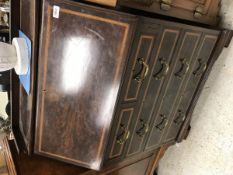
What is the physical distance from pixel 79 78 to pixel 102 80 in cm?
9

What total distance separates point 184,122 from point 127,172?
0.48 meters

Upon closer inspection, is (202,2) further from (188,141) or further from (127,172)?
(127,172)

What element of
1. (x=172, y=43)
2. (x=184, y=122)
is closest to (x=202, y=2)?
(x=172, y=43)

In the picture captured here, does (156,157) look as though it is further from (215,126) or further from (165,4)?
(165,4)

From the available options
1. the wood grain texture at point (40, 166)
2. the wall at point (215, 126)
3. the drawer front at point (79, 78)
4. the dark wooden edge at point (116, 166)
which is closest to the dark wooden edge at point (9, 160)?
the wood grain texture at point (40, 166)

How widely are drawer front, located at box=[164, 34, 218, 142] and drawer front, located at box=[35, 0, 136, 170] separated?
54 cm

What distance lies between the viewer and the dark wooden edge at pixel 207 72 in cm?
115

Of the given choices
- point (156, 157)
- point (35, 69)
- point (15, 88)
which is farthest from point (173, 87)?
point (15, 88)

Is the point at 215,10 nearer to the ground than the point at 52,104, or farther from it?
farther from it

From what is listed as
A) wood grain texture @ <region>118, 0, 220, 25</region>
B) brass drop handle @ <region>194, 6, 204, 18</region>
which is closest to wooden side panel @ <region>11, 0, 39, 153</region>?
wood grain texture @ <region>118, 0, 220, 25</region>

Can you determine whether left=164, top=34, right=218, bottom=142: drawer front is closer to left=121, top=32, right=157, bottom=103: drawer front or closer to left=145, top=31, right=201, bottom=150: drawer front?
left=145, top=31, right=201, bottom=150: drawer front

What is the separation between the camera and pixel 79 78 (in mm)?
803

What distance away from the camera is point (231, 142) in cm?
122

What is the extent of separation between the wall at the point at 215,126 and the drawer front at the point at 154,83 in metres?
0.47
